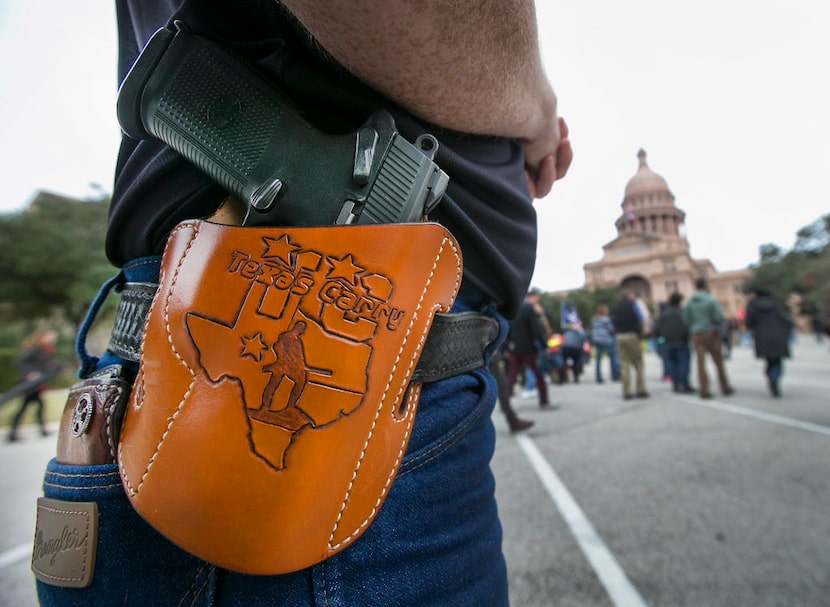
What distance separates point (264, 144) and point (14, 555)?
3036mm

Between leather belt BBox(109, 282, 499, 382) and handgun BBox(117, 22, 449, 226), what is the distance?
0.58 ft

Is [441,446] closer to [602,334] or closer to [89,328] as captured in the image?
[89,328]

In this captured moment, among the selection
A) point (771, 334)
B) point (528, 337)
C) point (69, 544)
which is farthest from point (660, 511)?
point (771, 334)

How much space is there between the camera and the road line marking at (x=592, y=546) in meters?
1.63

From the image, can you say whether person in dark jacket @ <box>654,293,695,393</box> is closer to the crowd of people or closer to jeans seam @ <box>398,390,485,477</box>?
the crowd of people

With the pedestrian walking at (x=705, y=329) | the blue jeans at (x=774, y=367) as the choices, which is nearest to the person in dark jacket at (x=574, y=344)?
the pedestrian walking at (x=705, y=329)

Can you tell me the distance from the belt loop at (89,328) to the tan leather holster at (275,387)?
8.8 inches

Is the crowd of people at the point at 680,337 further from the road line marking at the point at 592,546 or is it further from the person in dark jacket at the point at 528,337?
the road line marking at the point at 592,546

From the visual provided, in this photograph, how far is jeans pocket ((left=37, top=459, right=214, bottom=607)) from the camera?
1.69 ft

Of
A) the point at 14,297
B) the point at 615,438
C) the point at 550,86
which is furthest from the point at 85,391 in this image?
the point at 14,297

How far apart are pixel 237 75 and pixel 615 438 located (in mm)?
4225

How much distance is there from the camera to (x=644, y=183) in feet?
7.29

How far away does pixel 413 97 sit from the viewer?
66cm

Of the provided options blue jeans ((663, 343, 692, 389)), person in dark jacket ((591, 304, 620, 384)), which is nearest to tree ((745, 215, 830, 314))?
person in dark jacket ((591, 304, 620, 384))
